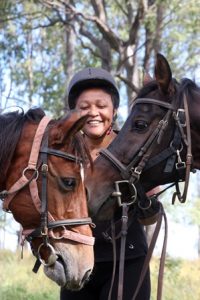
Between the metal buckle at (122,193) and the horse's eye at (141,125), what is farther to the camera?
the horse's eye at (141,125)

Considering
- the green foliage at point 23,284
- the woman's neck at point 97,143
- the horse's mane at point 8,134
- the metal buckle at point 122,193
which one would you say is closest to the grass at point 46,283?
the green foliage at point 23,284

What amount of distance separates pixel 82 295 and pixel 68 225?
31.2 inches

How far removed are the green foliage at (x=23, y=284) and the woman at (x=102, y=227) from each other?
12.5ft

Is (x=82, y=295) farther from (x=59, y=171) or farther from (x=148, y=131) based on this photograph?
(x=148, y=131)

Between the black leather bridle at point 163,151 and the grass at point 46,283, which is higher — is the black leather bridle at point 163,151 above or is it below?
above

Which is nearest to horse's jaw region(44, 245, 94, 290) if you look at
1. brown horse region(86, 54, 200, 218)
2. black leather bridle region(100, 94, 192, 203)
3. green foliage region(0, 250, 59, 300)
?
brown horse region(86, 54, 200, 218)

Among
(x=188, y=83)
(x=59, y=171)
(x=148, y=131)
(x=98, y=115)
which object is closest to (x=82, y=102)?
(x=98, y=115)

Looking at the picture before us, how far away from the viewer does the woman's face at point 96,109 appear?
3.92m

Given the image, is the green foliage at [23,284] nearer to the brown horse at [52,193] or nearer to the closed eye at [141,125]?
the closed eye at [141,125]

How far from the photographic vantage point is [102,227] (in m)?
3.75

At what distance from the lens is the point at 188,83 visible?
13.5 feet

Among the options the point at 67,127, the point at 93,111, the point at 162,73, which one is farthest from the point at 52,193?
the point at 162,73

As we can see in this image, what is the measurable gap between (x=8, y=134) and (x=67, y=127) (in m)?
0.35

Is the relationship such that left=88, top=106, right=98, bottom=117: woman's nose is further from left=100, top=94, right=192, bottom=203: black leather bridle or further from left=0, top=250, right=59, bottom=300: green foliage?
left=0, top=250, right=59, bottom=300: green foliage
